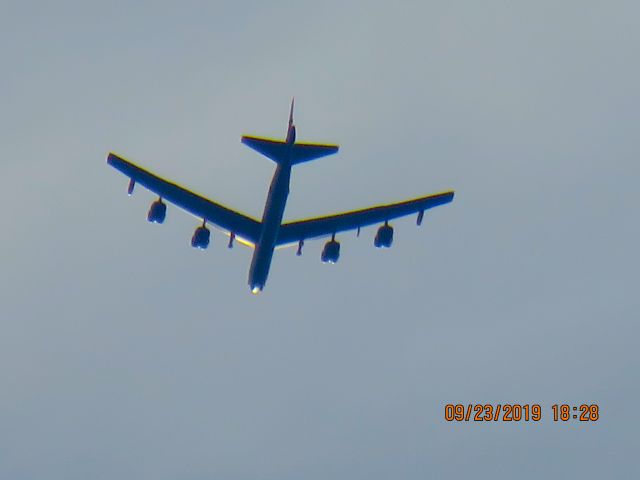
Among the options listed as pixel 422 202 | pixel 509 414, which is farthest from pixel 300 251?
pixel 509 414

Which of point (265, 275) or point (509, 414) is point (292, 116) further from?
point (509, 414)

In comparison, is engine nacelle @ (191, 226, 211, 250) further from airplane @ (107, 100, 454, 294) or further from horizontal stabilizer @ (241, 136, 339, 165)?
horizontal stabilizer @ (241, 136, 339, 165)

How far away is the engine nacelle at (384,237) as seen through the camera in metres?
110

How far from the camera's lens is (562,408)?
350 ft

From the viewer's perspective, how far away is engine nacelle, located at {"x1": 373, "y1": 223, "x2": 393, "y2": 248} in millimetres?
110000

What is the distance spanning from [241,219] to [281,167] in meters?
5.57

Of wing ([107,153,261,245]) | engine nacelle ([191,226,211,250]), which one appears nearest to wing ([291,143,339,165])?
wing ([107,153,261,245])

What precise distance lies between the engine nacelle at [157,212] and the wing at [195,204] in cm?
107

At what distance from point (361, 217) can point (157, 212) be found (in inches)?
568

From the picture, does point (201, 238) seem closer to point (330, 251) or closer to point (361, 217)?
point (330, 251)

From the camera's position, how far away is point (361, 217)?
110188 mm

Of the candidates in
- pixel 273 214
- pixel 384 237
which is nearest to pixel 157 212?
pixel 273 214

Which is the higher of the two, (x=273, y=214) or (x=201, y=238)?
(x=273, y=214)

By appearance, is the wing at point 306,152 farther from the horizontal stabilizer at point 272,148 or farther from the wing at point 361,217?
the wing at point 361,217
